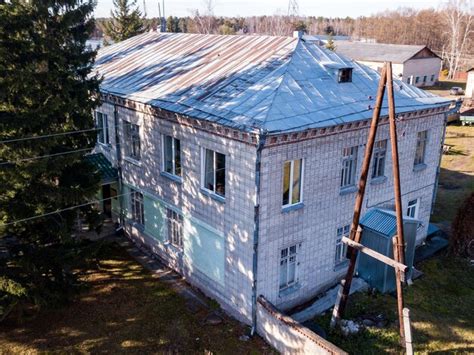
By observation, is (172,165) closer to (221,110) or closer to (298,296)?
(221,110)

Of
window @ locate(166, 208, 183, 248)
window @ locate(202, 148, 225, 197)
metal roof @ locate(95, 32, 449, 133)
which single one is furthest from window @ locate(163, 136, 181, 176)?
→ window @ locate(202, 148, 225, 197)

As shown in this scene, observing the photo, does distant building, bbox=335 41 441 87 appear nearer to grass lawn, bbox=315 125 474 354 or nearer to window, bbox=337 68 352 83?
window, bbox=337 68 352 83

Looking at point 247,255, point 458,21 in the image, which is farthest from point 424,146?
point 458,21

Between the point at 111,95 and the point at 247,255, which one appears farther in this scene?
the point at 111,95

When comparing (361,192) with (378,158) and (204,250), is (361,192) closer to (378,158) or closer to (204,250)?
(378,158)

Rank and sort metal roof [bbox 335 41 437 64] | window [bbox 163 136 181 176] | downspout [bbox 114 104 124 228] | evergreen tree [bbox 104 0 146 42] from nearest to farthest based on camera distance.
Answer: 1. window [bbox 163 136 181 176]
2. downspout [bbox 114 104 124 228]
3. evergreen tree [bbox 104 0 146 42]
4. metal roof [bbox 335 41 437 64]

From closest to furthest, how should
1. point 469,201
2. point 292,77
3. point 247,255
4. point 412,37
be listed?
point 247,255, point 292,77, point 469,201, point 412,37

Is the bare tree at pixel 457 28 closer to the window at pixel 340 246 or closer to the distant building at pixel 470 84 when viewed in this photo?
the distant building at pixel 470 84
